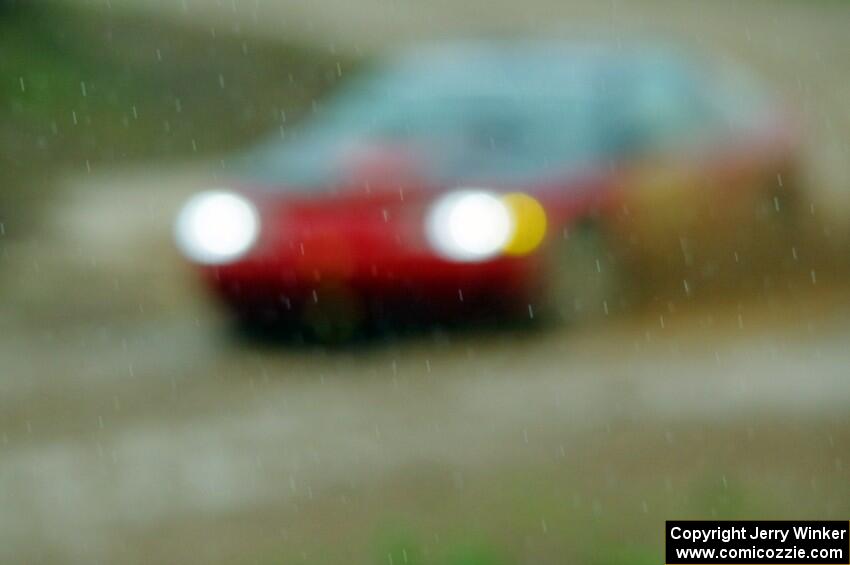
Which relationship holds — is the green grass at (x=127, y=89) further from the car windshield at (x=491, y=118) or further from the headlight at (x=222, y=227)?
the headlight at (x=222, y=227)

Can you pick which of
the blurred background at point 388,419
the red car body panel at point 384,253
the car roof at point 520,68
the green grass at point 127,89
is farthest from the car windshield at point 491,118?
the green grass at point 127,89

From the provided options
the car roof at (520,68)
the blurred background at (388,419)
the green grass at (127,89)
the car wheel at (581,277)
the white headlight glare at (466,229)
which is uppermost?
the green grass at (127,89)

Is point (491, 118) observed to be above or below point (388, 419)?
above

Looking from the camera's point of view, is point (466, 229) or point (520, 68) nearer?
point (466, 229)

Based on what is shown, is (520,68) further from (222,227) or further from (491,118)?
(222,227)

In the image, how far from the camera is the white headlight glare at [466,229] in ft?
27.6

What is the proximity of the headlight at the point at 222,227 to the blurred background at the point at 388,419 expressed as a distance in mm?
483

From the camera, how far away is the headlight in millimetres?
8648

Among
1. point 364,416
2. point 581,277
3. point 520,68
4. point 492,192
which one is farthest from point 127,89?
point 364,416

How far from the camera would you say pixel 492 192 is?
854cm

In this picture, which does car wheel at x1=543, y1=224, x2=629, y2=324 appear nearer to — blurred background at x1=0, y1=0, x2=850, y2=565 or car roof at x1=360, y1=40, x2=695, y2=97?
blurred background at x1=0, y1=0, x2=850, y2=565

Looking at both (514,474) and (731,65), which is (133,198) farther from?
(514,474)

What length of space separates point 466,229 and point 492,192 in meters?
0.24

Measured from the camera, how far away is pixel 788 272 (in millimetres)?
10750
